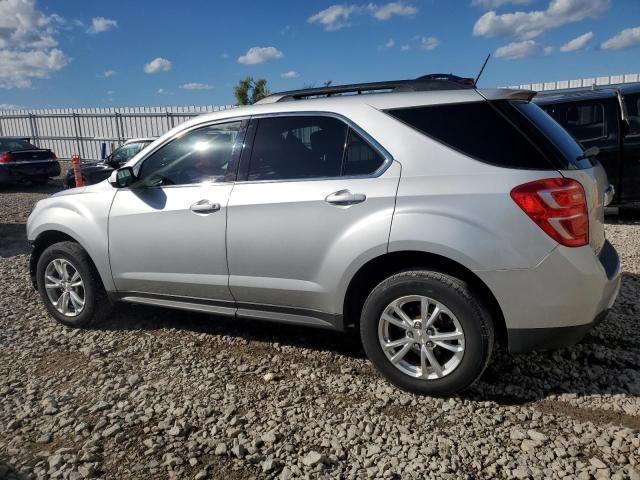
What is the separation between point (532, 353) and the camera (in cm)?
347

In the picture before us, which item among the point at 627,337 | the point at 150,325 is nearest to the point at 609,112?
the point at 627,337

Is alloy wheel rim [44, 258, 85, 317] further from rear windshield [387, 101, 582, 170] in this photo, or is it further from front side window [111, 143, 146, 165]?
front side window [111, 143, 146, 165]

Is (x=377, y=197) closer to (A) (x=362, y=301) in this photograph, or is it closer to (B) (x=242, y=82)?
(A) (x=362, y=301)

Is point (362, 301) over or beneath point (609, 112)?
beneath

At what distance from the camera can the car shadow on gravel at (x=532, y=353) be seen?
9.89 ft

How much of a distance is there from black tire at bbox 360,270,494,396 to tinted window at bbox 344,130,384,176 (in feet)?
2.17

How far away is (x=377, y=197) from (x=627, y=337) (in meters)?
2.23

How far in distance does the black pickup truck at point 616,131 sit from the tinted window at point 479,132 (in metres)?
5.07

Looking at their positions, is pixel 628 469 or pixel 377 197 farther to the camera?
pixel 377 197

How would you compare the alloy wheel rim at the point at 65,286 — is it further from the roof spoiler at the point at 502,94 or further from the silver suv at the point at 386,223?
the roof spoiler at the point at 502,94

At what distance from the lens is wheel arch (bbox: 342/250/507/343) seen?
2789 mm

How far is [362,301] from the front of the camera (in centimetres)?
315

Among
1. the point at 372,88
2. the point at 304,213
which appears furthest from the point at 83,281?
the point at 372,88

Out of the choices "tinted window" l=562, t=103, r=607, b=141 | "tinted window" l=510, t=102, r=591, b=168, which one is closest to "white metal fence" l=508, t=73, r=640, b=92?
"tinted window" l=562, t=103, r=607, b=141
